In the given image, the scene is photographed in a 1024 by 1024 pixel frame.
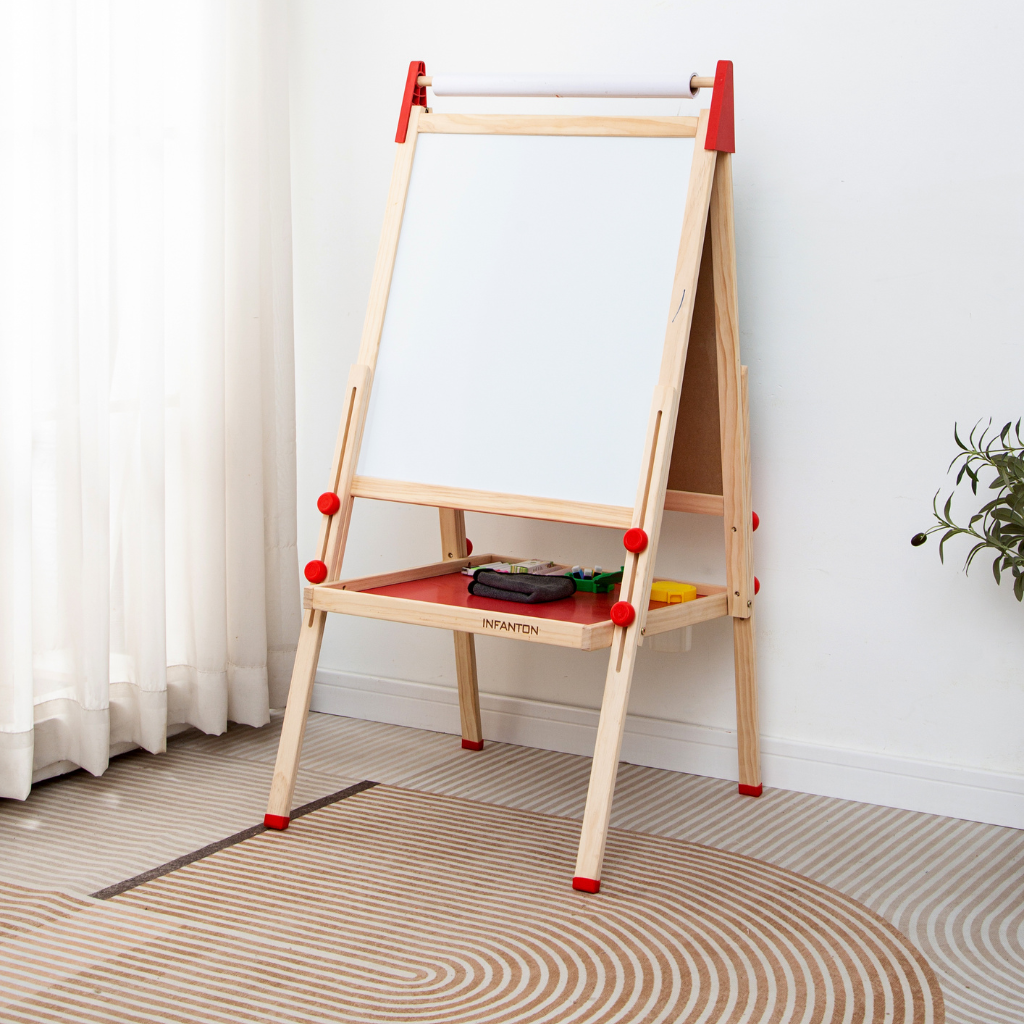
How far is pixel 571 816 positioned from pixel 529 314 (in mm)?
847

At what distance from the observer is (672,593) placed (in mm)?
1777

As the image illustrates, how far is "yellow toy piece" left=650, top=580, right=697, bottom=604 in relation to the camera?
69.8 inches

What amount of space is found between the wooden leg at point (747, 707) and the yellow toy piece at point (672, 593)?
0.16m

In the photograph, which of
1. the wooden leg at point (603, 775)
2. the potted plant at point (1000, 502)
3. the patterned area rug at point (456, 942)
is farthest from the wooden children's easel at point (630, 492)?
the potted plant at point (1000, 502)

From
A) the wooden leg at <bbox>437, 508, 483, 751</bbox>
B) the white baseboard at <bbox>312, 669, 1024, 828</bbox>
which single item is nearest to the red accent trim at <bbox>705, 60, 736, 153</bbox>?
the wooden leg at <bbox>437, 508, 483, 751</bbox>

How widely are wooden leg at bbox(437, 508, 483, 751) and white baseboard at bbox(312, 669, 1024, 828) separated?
0.30 ft

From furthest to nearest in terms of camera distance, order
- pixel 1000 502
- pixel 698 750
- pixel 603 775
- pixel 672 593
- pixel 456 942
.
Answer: pixel 698 750
pixel 672 593
pixel 1000 502
pixel 603 775
pixel 456 942

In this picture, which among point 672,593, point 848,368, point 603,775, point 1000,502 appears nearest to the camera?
point 603,775

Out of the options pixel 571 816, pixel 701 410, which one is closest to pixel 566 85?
pixel 701 410

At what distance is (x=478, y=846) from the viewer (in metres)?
1.69

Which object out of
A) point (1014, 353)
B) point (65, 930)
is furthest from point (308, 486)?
point (1014, 353)

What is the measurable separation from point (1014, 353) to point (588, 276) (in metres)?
0.73

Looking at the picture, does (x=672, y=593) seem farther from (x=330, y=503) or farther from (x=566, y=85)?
(x=566, y=85)

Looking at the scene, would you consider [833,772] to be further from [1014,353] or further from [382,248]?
[382,248]
